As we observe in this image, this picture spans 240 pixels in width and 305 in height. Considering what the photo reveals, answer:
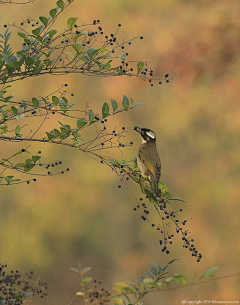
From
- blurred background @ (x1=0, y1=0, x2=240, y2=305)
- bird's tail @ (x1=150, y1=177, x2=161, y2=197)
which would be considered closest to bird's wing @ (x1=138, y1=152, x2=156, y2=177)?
bird's tail @ (x1=150, y1=177, x2=161, y2=197)

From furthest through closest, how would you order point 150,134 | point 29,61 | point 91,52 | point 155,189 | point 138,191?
1. point 138,191
2. point 150,134
3. point 155,189
4. point 91,52
5. point 29,61

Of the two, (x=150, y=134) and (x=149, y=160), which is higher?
(x=150, y=134)

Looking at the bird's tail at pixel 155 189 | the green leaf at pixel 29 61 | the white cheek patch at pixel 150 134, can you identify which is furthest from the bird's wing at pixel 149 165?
the green leaf at pixel 29 61

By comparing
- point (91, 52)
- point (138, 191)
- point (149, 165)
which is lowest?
point (91, 52)

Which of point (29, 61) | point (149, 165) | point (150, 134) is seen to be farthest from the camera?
point (150, 134)

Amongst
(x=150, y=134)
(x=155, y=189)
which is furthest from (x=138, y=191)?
(x=155, y=189)

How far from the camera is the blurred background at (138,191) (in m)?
10.1

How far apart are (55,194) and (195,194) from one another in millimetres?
2757

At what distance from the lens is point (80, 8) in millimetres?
11180

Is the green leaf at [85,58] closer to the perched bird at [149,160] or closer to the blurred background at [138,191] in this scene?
the perched bird at [149,160]

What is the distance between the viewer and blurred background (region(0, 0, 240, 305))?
1012 centimetres

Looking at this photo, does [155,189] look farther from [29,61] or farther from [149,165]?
[29,61]

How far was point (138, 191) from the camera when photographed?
10.2m

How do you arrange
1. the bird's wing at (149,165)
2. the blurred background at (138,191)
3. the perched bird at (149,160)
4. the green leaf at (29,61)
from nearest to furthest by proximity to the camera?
1. the green leaf at (29,61)
2. the perched bird at (149,160)
3. the bird's wing at (149,165)
4. the blurred background at (138,191)
